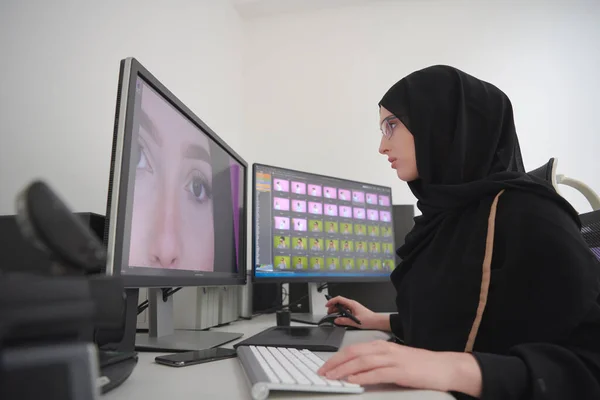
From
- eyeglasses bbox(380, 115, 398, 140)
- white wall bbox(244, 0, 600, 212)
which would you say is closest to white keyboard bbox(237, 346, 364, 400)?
eyeglasses bbox(380, 115, 398, 140)

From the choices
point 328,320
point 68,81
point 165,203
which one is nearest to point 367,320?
point 328,320

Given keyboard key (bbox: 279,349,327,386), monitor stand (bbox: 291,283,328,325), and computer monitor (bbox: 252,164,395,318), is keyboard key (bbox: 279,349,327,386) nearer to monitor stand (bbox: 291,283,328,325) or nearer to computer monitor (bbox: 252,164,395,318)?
computer monitor (bbox: 252,164,395,318)

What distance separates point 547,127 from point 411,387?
83.8 inches

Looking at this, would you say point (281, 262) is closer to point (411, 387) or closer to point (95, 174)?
point (95, 174)

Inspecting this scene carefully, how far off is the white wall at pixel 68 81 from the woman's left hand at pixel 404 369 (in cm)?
75

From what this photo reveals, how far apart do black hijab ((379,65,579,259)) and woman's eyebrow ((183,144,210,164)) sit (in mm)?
487

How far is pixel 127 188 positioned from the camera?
615 mm

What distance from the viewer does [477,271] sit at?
0.69 metres

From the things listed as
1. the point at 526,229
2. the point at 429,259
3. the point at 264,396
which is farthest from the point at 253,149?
the point at 264,396

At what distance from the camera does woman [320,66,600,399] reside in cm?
50

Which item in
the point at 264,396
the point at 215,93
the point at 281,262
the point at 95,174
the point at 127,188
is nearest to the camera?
the point at 264,396

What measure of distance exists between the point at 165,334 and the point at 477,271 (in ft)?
2.31

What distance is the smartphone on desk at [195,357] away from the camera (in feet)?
2.05

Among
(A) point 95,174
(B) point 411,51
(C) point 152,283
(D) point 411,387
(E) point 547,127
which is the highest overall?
(B) point 411,51
